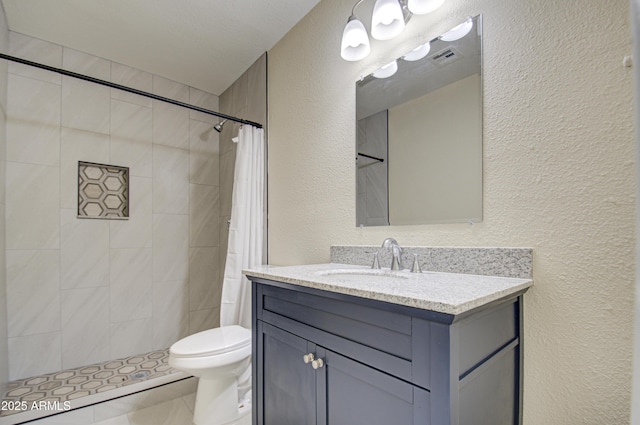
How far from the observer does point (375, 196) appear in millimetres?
1448

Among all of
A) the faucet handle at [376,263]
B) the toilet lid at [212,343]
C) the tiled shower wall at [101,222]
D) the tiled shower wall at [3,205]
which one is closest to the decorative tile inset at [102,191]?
the tiled shower wall at [101,222]

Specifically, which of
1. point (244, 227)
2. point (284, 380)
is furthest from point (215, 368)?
point (244, 227)

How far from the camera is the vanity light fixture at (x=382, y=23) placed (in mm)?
1186

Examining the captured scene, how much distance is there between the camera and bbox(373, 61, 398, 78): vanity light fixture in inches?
54.4

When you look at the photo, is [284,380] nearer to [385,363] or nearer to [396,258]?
[385,363]

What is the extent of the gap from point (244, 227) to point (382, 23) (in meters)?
1.46

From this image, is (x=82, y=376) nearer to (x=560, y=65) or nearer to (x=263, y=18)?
(x=263, y=18)

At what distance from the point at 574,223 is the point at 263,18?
2005 mm

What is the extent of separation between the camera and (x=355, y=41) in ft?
4.64

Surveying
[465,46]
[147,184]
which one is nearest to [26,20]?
[147,184]

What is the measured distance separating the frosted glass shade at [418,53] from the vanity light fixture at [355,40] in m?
0.21

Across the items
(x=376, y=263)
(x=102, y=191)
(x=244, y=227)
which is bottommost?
(x=376, y=263)

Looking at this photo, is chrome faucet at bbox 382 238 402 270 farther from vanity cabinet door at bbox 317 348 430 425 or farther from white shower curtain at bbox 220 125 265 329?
white shower curtain at bbox 220 125 265 329

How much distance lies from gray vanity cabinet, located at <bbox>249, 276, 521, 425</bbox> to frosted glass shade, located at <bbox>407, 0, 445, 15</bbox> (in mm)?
1105
